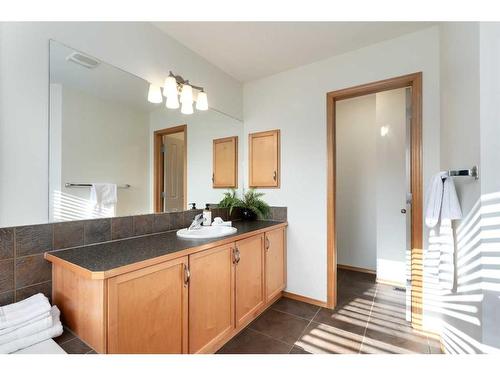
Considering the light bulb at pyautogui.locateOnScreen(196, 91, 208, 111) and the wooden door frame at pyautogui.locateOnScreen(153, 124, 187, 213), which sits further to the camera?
the light bulb at pyautogui.locateOnScreen(196, 91, 208, 111)

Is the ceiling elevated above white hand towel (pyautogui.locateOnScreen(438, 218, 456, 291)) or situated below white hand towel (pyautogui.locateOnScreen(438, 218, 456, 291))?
above

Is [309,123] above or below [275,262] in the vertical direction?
above

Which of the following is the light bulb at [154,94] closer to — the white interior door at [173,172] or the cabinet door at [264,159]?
the white interior door at [173,172]

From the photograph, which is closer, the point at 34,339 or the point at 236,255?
the point at 34,339

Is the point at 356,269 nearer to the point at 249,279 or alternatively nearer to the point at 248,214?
the point at 248,214

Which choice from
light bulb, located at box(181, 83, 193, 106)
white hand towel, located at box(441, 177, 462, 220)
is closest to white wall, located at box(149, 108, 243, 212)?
light bulb, located at box(181, 83, 193, 106)

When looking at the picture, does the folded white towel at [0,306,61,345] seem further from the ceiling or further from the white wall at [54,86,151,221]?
the ceiling

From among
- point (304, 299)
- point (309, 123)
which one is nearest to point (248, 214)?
point (304, 299)

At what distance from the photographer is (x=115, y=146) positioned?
1.55 m

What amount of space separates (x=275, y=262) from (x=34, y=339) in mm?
1717

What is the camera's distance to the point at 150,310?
3.62 feet

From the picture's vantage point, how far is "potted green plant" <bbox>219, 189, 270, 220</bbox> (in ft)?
7.97

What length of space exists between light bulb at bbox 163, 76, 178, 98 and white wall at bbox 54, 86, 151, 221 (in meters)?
0.23

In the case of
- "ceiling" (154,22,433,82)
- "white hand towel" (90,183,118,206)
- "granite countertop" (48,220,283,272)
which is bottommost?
"granite countertop" (48,220,283,272)
